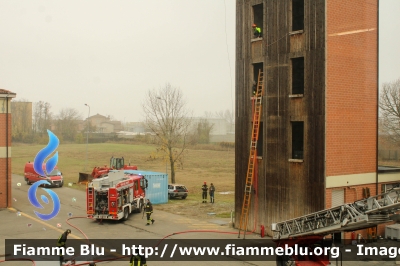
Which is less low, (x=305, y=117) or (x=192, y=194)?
(x=305, y=117)

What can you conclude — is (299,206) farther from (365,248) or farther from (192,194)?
(192,194)

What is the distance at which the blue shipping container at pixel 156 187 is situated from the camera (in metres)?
29.9

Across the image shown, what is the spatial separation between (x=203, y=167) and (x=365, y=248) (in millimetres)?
50701

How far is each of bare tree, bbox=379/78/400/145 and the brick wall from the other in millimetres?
22171

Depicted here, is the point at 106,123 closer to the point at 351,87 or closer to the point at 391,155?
the point at 391,155

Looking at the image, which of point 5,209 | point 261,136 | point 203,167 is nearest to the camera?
point 261,136

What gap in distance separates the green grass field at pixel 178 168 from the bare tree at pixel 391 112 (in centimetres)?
1598

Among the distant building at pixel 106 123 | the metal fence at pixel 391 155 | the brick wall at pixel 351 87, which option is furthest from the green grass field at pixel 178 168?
the distant building at pixel 106 123

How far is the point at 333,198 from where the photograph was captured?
17.9 m

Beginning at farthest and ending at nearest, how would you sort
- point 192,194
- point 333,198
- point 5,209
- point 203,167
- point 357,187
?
point 203,167, point 192,194, point 5,209, point 357,187, point 333,198

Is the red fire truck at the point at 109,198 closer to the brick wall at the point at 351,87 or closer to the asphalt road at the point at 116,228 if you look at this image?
the asphalt road at the point at 116,228

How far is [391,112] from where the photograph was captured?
4206cm

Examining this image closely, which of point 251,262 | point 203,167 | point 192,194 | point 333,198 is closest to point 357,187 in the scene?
point 333,198

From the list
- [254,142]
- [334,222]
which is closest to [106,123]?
[254,142]
